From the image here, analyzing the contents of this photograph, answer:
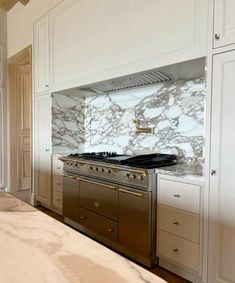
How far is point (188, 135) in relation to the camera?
2703 millimetres

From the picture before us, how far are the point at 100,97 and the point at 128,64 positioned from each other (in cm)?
128

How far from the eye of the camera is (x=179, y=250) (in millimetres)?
2125

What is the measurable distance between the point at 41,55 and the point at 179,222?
326 cm

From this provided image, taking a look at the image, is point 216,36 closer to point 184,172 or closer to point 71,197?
point 184,172

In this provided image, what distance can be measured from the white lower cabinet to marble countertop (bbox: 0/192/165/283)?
133cm

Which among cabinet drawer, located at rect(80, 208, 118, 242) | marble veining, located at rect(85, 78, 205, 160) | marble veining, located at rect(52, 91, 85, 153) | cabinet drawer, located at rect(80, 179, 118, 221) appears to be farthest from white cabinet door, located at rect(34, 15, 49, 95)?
cabinet drawer, located at rect(80, 208, 118, 242)

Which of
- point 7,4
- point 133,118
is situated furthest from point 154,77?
point 7,4

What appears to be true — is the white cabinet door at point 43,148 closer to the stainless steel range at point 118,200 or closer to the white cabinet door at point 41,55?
the white cabinet door at point 41,55

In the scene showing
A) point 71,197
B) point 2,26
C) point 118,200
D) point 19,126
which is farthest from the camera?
point 19,126

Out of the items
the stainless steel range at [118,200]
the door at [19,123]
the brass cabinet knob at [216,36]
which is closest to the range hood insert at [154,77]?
the brass cabinet knob at [216,36]

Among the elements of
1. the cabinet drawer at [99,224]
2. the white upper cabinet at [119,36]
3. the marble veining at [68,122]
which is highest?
the white upper cabinet at [119,36]

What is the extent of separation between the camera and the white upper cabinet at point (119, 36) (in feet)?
6.94

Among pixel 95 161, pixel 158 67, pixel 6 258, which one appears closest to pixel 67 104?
pixel 95 161

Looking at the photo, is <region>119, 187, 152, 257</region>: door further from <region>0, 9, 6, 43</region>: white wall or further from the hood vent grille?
<region>0, 9, 6, 43</region>: white wall
